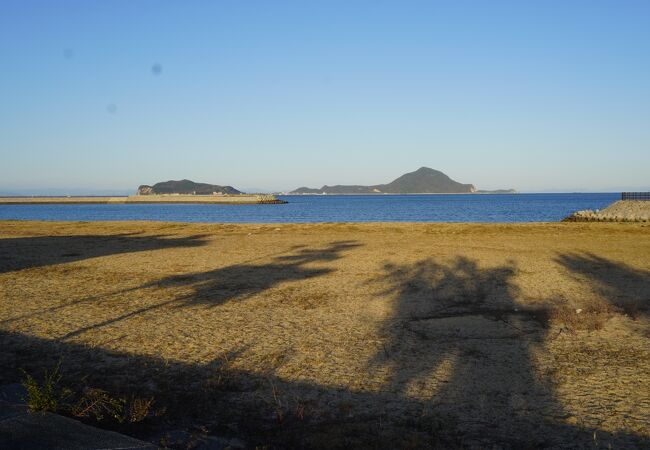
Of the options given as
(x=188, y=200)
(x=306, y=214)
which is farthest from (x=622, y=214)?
(x=188, y=200)

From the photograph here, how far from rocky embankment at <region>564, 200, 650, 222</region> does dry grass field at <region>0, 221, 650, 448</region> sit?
23531mm

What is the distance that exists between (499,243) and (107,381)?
18664 mm

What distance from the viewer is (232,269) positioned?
15.4m

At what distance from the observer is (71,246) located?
21.9m

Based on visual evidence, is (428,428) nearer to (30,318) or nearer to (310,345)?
(310,345)

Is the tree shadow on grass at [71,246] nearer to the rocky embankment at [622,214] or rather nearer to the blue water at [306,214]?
the rocky embankment at [622,214]

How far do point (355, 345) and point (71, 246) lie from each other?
1769 cm

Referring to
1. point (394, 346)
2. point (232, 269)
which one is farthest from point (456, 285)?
point (232, 269)

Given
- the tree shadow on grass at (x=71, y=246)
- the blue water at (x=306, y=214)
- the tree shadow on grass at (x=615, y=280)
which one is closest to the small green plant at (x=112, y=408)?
the tree shadow on grass at (x=615, y=280)

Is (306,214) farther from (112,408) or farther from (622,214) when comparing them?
(112,408)

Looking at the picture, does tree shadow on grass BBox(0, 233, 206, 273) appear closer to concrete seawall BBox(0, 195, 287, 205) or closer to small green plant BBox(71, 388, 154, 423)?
small green plant BBox(71, 388, 154, 423)

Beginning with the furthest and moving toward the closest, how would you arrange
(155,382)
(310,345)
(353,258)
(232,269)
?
(353,258) < (232,269) < (310,345) < (155,382)

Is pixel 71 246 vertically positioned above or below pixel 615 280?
above

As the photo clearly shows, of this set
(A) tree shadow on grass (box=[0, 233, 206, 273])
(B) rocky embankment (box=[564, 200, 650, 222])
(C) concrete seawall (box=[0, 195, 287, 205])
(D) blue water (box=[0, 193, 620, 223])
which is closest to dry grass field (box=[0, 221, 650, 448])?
(A) tree shadow on grass (box=[0, 233, 206, 273])
